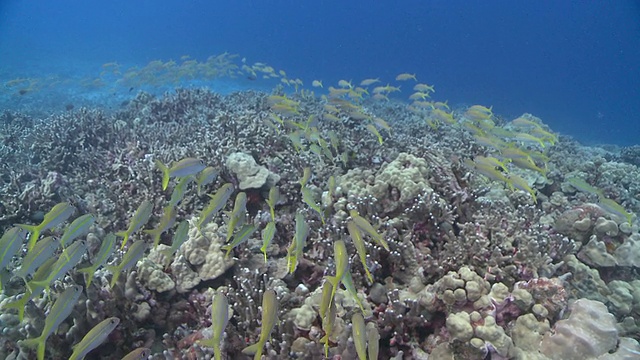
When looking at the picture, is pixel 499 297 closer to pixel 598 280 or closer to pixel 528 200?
pixel 598 280

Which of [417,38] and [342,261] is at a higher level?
[417,38]

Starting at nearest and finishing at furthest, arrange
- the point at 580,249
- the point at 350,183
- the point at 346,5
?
the point at 580,249 < the point at 350,183 < the point at 346,5

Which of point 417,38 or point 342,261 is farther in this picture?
point 417,38

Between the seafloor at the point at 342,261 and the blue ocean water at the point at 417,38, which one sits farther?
the blue ocean water at the point at 417,38

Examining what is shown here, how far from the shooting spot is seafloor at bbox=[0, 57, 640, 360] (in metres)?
3.19

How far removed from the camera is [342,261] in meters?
2.56

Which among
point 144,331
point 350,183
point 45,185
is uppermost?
point 350,183

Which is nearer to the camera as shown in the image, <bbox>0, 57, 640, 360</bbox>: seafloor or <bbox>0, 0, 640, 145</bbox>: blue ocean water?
<bbox>0, 57, 640, 360</bbox>: seafloor

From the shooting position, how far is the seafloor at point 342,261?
3.19 metres

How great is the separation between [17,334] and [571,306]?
546 cm

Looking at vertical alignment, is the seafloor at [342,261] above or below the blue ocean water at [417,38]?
below

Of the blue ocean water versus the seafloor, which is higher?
the blue ocean water

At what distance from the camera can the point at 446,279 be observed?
334 centimetres

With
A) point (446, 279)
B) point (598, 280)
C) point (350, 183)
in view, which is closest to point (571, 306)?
point (446, 279)
